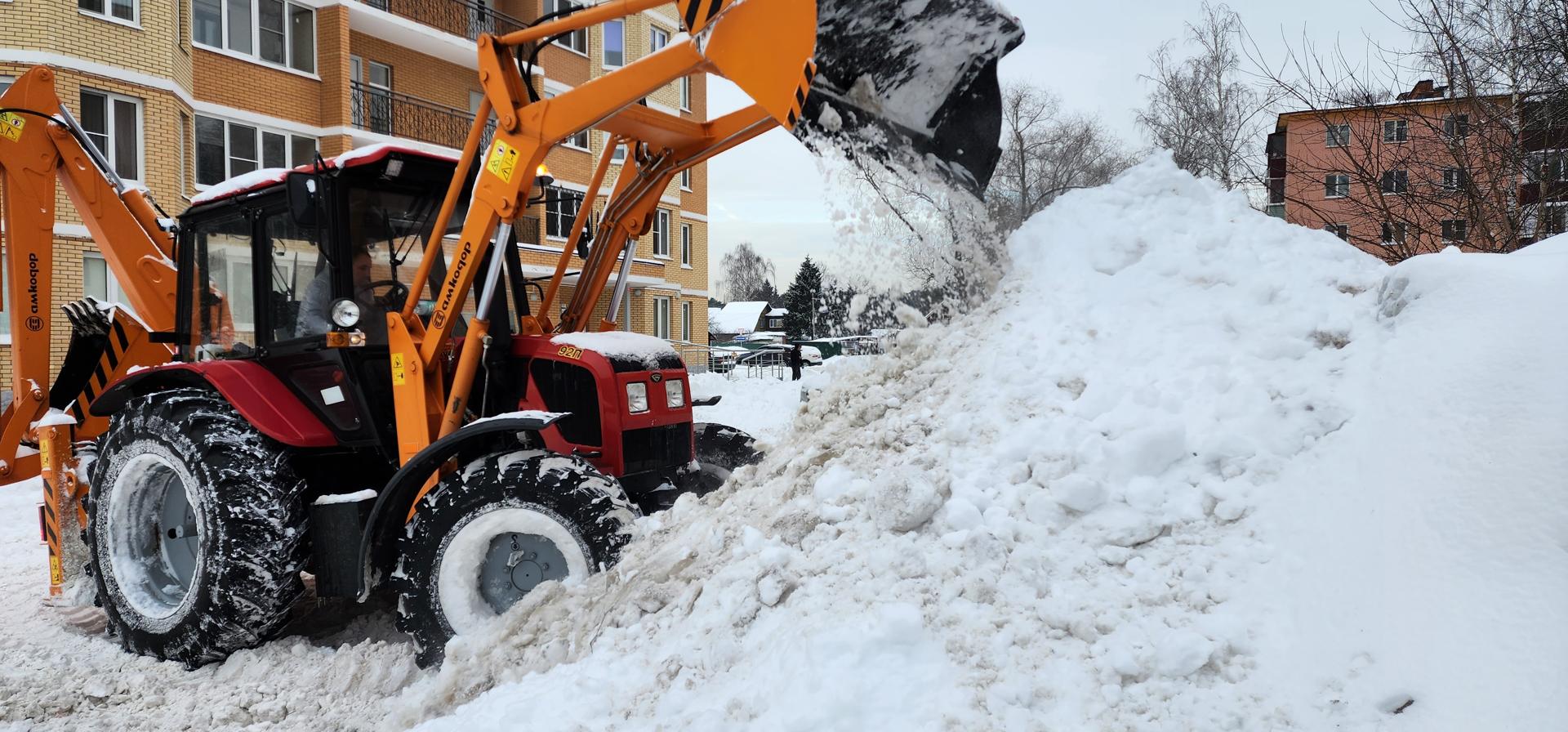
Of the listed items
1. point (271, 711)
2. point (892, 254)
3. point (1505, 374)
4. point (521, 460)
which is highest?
point (892, 254)

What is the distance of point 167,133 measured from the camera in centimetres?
1431

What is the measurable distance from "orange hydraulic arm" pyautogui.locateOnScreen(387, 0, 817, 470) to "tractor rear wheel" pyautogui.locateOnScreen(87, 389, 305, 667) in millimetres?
683

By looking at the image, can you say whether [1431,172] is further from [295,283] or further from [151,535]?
[151,535]

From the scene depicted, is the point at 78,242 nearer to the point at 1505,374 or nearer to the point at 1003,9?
the point at 1003,9

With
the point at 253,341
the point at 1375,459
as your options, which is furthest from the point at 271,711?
the point at 1375,459

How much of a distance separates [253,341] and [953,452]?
12.5 ft

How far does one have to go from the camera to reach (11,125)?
5.57 m

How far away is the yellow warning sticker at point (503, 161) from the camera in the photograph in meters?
4.21

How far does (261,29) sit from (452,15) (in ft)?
12.9

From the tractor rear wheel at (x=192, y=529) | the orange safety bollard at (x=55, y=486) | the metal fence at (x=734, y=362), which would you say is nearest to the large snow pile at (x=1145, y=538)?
the tractor rear wheel at (x=192, y=529)

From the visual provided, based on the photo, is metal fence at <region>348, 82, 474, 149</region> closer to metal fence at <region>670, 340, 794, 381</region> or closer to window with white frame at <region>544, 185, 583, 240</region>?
metal fence at <region>670, 340, 794, 381</region>

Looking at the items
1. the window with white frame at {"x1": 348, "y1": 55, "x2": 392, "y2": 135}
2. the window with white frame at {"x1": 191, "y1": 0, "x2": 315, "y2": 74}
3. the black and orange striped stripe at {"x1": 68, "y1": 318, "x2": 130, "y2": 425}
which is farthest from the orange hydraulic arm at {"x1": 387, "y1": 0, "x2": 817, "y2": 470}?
the window with white frame at {"x1": 348, "y1": 55, "x2": 392, "y2": 135}

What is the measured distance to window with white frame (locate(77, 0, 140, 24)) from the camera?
1376cm

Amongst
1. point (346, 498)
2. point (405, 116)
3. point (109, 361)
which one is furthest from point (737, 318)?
point (346, 498)
